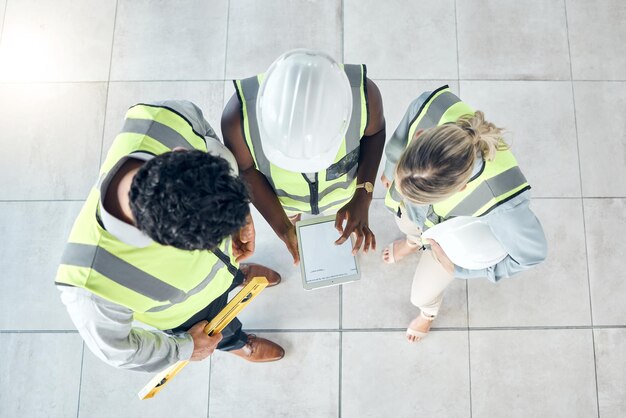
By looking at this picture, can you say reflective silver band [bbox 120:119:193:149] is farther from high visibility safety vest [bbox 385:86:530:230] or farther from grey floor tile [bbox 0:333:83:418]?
grey floor tile [bbox 0:333:83:418]

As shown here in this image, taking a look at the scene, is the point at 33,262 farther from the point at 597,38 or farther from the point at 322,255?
the point at 597,38

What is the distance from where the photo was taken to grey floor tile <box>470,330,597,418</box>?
2451mm

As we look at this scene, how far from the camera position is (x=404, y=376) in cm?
248

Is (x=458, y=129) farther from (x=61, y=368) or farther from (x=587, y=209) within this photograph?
(x=61, y=368)

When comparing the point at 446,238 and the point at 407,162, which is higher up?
the point at 407,162

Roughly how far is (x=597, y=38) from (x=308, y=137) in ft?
7.90

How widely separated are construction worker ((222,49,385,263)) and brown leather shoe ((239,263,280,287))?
0.48m

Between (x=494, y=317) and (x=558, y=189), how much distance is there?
32.4 inches

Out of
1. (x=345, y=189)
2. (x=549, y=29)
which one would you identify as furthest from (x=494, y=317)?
(x=549, y=29)

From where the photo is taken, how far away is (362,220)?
202 cm

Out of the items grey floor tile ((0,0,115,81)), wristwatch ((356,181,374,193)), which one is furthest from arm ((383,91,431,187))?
grey floor tile ((0,0,115,81))

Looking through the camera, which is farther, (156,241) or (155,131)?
(155,131)

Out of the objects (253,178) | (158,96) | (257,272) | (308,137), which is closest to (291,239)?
(253,178)

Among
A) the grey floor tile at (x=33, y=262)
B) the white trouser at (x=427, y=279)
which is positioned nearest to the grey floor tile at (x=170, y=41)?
the grey floor tile at (x=33, y=262)
